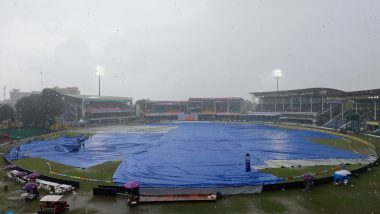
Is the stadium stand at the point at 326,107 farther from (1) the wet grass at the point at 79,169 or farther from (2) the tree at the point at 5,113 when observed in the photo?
(2) the tree at the point at 5,113

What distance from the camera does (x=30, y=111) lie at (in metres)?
77.4

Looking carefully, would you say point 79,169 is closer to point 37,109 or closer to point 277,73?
point 37,109

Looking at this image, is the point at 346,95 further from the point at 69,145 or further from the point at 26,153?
the point at 26,153

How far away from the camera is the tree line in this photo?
7775 centimetres

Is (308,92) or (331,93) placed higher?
(308,92)

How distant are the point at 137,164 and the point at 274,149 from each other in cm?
2222

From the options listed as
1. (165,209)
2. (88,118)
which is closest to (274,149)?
(165,209)

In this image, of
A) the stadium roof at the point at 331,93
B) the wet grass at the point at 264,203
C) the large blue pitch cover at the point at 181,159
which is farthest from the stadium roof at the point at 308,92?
the wet grass at the point at 264,203

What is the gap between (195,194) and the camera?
2206 cm

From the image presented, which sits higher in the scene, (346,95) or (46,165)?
(346,95)

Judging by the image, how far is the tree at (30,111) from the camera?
254 ft

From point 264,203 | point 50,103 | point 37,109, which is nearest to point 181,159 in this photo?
point 264,203

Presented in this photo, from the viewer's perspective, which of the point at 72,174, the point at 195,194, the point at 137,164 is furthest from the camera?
the point at 137,164

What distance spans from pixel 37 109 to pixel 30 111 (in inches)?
72.1
